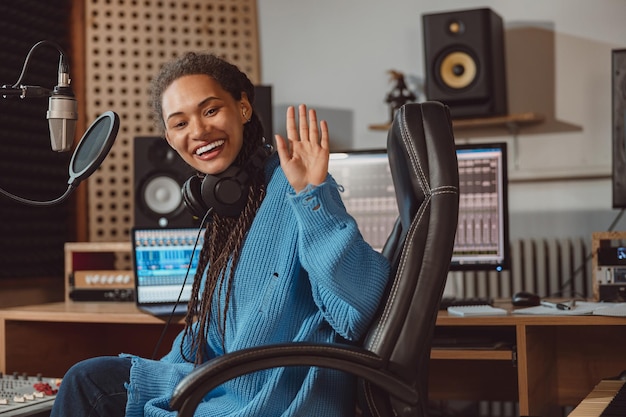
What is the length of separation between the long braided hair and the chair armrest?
0.32 m

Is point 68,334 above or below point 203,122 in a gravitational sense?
below

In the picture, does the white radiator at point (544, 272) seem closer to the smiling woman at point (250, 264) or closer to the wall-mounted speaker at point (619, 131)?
the wall-mounted speaker at point (619, 131)

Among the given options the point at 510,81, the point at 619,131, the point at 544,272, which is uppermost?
the point at 510,81

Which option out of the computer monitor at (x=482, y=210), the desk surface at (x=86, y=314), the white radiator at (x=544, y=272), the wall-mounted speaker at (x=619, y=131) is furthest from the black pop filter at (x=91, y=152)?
the white radiator at (x=544, y=272)

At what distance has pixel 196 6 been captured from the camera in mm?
3873

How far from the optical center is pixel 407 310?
4.70 ft

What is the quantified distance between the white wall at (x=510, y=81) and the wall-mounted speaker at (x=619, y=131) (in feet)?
3.02

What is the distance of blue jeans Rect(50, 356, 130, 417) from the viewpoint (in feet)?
5.51

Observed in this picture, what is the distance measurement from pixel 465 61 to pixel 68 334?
1958 millimetres

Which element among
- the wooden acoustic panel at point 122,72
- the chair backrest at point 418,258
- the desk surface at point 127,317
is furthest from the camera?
the wooden acoustic panel at point 122,72

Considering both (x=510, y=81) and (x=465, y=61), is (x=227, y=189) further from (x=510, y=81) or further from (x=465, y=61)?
(x=510, y=81)

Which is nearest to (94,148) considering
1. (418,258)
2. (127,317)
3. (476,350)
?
(418,258)

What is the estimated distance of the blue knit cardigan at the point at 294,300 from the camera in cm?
148

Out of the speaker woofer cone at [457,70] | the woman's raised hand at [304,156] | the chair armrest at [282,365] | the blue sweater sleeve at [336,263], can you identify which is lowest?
the chair armrest at [282,365]
